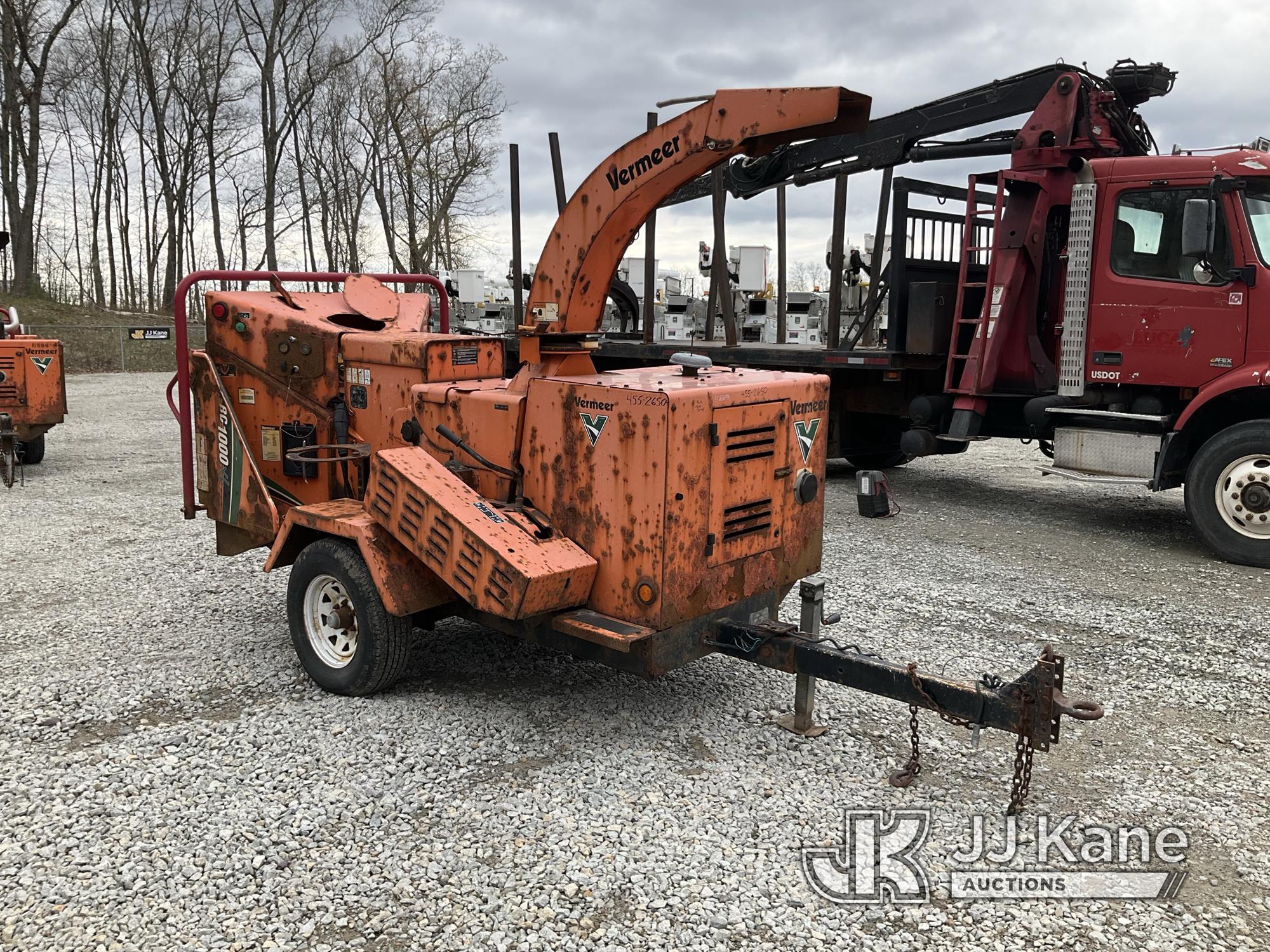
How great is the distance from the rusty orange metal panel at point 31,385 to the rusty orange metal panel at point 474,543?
8347 mm

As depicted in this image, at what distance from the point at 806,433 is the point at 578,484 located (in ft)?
3.75

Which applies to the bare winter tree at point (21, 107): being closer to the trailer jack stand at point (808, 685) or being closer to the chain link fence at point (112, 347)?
the chain link fence at point (112, 347)

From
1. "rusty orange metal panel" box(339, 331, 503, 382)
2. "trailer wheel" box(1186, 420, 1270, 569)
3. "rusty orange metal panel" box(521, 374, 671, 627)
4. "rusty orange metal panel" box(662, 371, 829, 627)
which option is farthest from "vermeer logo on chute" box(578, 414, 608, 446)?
"trailer wheel" box(1186, 420, 1270, 569)

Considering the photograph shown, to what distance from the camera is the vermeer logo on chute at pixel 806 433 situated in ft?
15.1

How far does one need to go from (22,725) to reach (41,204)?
143 ft

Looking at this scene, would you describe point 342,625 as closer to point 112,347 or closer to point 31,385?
point 31,385

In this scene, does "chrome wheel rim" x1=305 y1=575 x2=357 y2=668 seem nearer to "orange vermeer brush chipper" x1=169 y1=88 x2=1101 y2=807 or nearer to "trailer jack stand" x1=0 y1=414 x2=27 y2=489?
"orange vermeer brush chipper" x1=169 y1=88 x2=1101 y2=807

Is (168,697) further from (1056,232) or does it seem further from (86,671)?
(1056,232)

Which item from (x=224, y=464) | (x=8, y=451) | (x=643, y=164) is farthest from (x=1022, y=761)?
(x=8, y=451)

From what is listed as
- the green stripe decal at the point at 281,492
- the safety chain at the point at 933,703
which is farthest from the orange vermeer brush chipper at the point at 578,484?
the green stripe decal at the point at 281,492

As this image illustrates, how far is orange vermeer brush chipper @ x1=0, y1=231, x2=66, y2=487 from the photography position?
10852 mm

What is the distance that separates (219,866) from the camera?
11.0 feet

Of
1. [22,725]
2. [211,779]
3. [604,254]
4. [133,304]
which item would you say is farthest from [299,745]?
[133,304]

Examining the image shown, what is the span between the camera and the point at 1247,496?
7.58 metres
